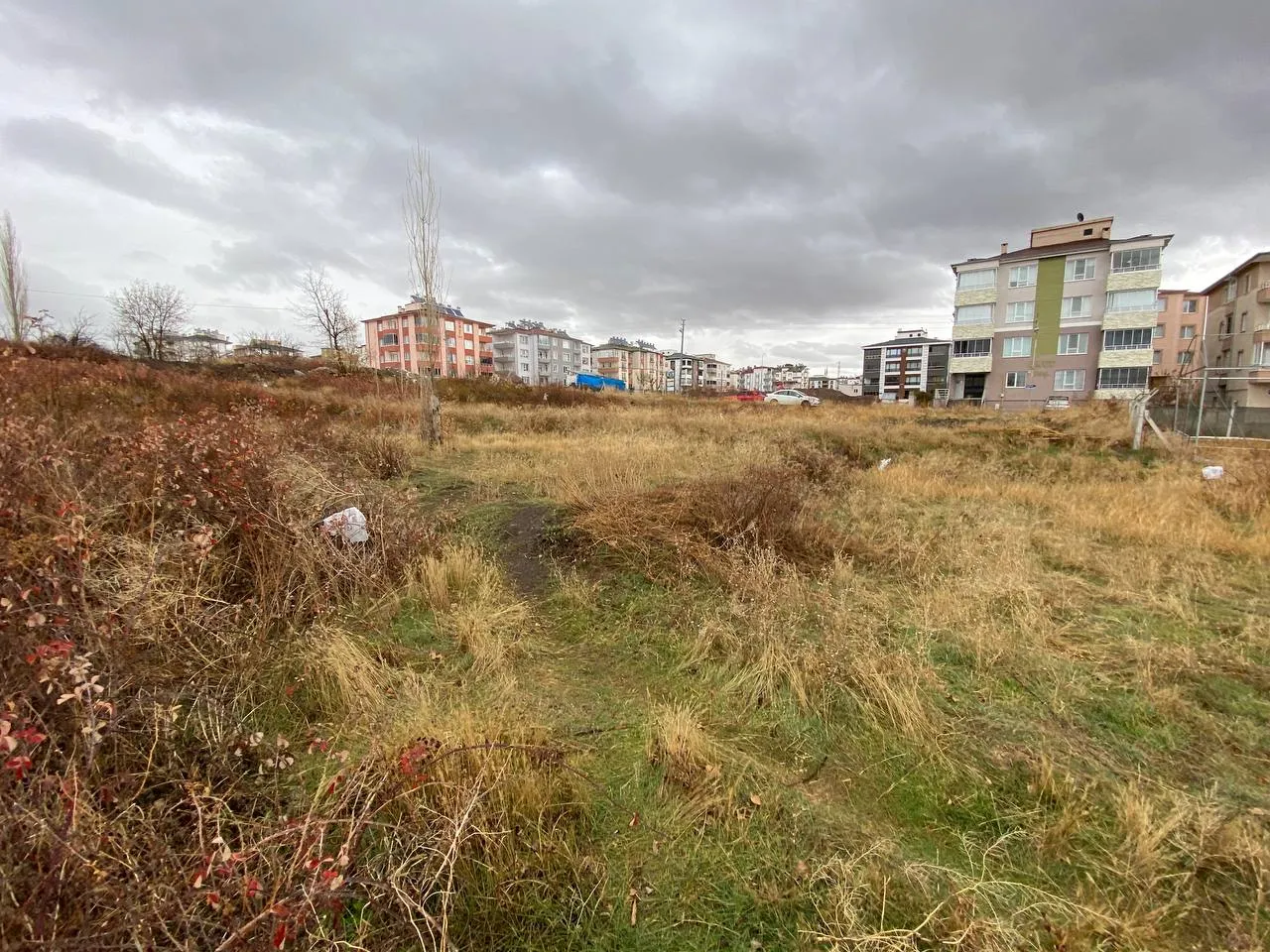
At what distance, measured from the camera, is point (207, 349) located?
129 feet

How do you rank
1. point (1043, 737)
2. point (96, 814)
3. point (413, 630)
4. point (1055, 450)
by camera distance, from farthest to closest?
point (1055, 450), point (413, 630), point (1043, 737), point (96, 814)

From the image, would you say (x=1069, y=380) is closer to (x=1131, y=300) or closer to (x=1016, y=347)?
(x=1016, y=347)

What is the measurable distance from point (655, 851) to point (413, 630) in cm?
218

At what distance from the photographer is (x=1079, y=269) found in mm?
34906

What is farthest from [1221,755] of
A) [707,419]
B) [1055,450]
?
[707,419]

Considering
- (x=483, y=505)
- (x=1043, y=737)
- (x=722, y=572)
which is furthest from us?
(x=483, y=505)

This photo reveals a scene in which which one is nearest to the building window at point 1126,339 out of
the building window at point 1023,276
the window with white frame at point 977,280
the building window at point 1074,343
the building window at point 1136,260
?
the building window at point 1074,343

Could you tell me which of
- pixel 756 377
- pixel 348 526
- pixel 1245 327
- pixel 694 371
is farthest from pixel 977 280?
pixel 756 377

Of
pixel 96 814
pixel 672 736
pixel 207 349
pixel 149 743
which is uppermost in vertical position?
pixel 207 349

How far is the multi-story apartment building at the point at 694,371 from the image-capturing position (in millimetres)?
111625

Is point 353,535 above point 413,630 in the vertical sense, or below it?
above

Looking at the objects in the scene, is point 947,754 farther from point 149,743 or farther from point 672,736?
point 149,743

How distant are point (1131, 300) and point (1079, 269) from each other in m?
3.75

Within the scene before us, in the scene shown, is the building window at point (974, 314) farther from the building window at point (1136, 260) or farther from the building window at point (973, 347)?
the building window at point (1136, 260)
